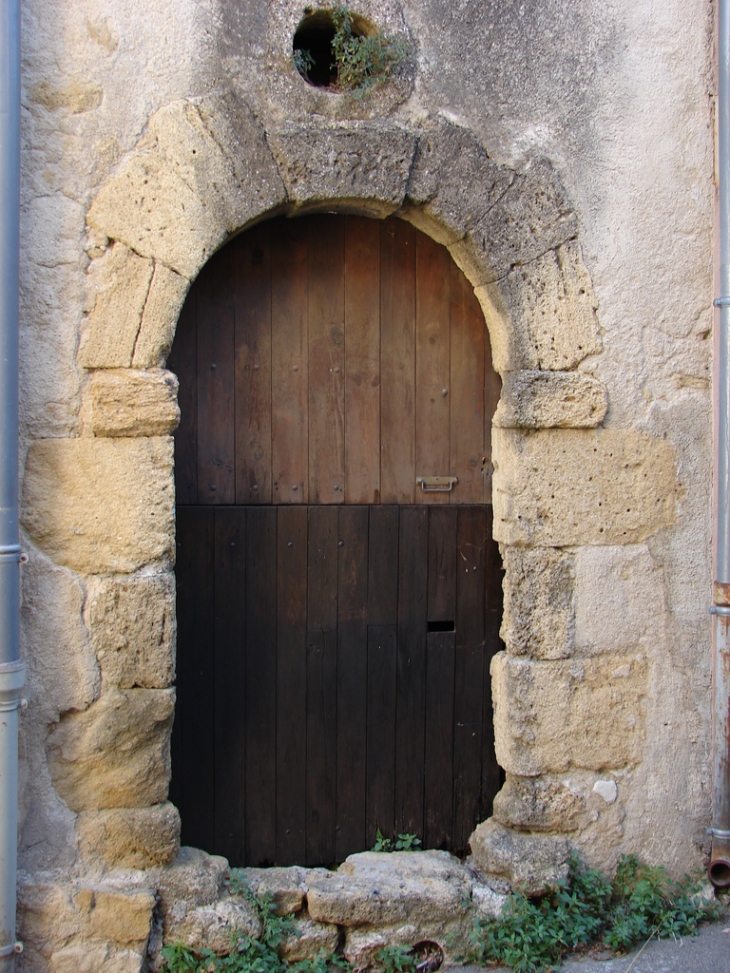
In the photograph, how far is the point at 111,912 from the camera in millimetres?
2803

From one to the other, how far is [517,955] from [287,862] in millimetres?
935

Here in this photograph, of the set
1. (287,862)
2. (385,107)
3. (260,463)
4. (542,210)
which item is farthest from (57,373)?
(287,862)

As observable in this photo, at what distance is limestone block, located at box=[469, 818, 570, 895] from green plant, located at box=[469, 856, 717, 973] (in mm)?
45

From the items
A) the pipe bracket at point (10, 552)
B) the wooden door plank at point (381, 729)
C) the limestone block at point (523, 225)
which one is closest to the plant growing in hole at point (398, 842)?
the wooden door plank at point (381, 729)

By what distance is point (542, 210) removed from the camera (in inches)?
122

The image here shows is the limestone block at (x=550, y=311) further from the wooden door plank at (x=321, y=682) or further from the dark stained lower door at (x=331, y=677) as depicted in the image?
the wooden door plank at (x=321, y=682)

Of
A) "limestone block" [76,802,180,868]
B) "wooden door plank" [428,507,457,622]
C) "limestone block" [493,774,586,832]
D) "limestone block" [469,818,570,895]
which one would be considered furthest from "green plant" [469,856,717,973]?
"limestone block" [76,802,180,868]

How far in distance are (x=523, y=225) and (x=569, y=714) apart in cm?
182

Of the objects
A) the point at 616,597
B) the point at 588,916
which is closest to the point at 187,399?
the point at 616,597

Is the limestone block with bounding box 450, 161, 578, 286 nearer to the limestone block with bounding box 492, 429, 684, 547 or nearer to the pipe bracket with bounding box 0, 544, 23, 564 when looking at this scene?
the limestone block with bounding box 492, 429, 684, 547

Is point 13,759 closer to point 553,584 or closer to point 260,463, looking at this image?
point 260,463

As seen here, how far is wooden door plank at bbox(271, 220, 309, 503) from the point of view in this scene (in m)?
3.25

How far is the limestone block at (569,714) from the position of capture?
3.15 m

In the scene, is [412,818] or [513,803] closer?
[513,803]
